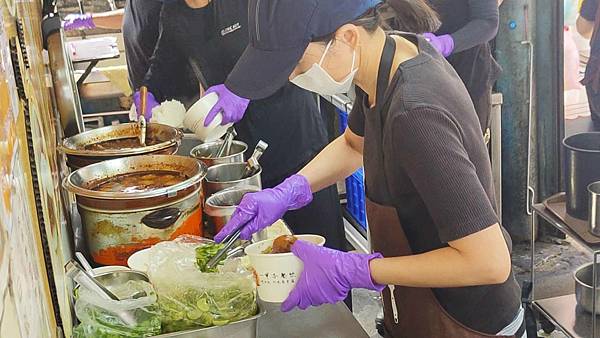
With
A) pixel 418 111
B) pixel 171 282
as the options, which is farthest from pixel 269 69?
pixel 171 282

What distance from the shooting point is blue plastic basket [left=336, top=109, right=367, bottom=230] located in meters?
3.72

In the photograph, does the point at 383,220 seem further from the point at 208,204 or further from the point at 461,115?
the point at 208,204

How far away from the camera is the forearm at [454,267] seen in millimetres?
1399

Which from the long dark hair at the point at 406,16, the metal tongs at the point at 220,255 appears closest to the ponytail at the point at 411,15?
the long dark hair at the point at 406,16

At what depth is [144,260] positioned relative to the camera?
161 centimetres

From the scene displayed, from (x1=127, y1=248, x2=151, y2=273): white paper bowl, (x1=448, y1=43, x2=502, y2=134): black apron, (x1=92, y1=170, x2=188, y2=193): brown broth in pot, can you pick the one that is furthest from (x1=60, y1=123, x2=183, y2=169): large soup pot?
(x1=448, y1=43, x2=502, y2=134): black apron

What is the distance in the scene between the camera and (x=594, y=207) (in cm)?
244

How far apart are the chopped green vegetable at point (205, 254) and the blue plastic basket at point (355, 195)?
7.02 feet

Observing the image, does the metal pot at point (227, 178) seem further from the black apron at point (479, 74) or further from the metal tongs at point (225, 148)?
the black apron at point (479, 74)

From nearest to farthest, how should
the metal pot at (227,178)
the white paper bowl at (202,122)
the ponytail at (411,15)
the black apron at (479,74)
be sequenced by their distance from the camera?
the ponytail at (411,15)
the metal pot at (227,178)
the white paper bowl at (202,122)
the black apron at (479,74)

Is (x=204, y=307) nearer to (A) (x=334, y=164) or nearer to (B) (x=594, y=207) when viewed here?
(A) (x=334, y=164)

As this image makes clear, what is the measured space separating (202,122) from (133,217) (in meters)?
0.72

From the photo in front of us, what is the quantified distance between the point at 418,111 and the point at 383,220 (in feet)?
1.06

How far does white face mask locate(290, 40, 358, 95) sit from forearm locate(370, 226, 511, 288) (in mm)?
379
